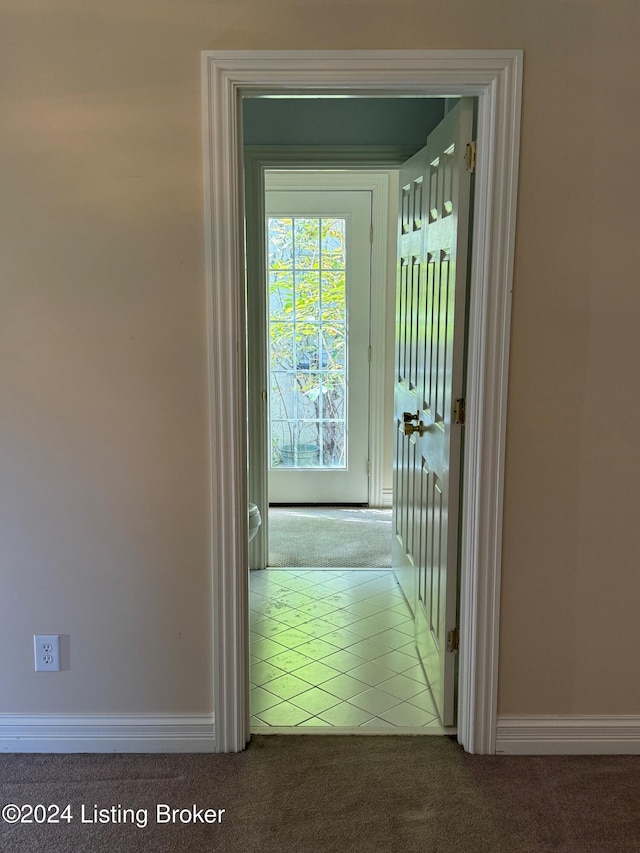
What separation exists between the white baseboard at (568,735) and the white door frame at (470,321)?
2.6 inches

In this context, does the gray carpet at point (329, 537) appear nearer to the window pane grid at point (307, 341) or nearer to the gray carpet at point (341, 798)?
the window pane grid at point (307, 341)

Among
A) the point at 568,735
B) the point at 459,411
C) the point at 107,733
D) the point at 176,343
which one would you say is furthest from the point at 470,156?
the point at 107,733

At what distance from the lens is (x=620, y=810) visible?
7.15 feet

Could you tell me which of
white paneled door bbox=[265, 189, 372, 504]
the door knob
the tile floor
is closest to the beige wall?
the tile floor

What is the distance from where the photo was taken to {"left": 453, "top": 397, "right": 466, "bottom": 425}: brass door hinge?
7.90ft

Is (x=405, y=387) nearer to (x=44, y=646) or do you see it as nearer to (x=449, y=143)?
(x=449, y=143)

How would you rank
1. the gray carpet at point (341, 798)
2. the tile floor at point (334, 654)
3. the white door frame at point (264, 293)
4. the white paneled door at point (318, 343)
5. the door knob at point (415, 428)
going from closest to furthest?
the gray carpet at point (341, 798)
the tile floor at point (334, 654)
the door knob at point (415, 428)
the white door frame at point (264, 293)
the white paneled door at point (318, 343)

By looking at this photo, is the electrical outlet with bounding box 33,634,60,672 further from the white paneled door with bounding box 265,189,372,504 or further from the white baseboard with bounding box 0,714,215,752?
the white paneled door with bounding box 265,189,372,504

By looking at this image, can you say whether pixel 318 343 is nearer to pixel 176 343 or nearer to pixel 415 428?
pixel 415 428

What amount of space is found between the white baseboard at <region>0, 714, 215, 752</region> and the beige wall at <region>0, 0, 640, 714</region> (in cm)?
5

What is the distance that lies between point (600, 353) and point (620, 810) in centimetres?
133

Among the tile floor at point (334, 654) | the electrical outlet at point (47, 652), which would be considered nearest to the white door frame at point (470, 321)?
the tile floor at point (334, 654)

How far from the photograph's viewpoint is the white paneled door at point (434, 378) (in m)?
2.38

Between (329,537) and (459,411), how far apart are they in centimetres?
233
